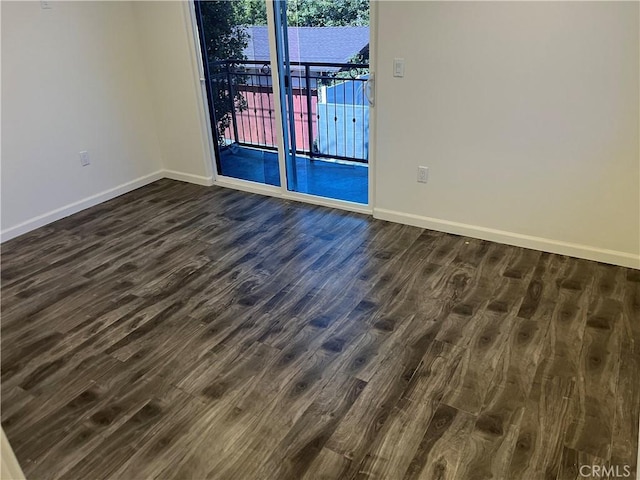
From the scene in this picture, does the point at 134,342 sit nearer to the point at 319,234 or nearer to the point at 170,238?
the point at 170,238

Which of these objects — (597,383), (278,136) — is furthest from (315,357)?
(278,136)

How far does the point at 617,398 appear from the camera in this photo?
197cm

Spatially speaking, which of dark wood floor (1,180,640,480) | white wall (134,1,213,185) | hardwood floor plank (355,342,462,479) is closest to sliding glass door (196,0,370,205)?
white wall (134,1,213,185)

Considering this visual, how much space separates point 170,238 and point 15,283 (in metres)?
0.99

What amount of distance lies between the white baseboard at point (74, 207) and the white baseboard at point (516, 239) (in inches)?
89.0

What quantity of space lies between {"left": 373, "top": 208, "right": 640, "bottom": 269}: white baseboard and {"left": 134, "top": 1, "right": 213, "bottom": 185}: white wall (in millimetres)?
1817

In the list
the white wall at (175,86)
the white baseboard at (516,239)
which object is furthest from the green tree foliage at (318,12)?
the white baseboard at (516,239)

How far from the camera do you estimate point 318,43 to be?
3.56 m

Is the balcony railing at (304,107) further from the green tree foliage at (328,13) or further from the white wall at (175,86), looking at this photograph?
the green tree foliage at (328,13)

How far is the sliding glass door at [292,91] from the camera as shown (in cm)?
350

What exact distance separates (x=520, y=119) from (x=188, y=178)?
117 inches

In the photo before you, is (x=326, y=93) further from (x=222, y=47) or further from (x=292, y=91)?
(x=222, y=47)

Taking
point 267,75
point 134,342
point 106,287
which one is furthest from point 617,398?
point 267,75

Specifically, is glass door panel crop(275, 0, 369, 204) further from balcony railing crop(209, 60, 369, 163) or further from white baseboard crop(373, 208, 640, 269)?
white baseboard crop(373, 208, 640, 269)
